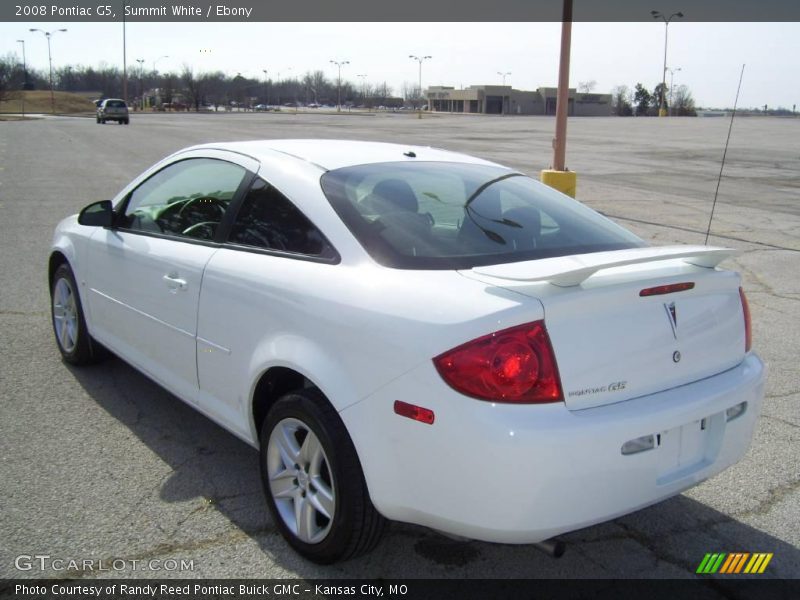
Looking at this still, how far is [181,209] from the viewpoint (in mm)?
4137

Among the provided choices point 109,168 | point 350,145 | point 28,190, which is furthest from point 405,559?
point 109,168

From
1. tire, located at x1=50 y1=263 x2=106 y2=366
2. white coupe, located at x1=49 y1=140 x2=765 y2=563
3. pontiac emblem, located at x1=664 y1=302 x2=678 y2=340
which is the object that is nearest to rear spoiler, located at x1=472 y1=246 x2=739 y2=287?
white coupe, located at x1=49 y1=140 x2=765 y2=563

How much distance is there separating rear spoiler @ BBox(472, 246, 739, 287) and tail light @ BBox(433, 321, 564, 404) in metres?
0.20

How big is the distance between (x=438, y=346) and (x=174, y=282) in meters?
1.74

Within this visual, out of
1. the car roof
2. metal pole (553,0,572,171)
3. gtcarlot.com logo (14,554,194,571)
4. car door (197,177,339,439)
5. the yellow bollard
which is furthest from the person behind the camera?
the yellow bollard

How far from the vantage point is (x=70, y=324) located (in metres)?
5.14

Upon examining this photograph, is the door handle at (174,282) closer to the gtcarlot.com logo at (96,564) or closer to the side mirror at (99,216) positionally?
the side mirror at (99,216)

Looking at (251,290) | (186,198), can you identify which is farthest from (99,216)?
(251,290)

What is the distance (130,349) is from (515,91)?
113 metres

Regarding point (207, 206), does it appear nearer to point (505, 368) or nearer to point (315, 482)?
point (315, 482)

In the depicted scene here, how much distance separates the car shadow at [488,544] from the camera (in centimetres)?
300

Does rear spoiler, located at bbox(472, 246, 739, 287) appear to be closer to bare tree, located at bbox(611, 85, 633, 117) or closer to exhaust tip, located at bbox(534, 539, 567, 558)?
exhaust tip, located at bbox(534, 539, 567, 558)

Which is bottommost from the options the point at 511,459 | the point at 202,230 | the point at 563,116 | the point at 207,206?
the point at 511,459

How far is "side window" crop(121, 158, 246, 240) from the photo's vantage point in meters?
3.81
